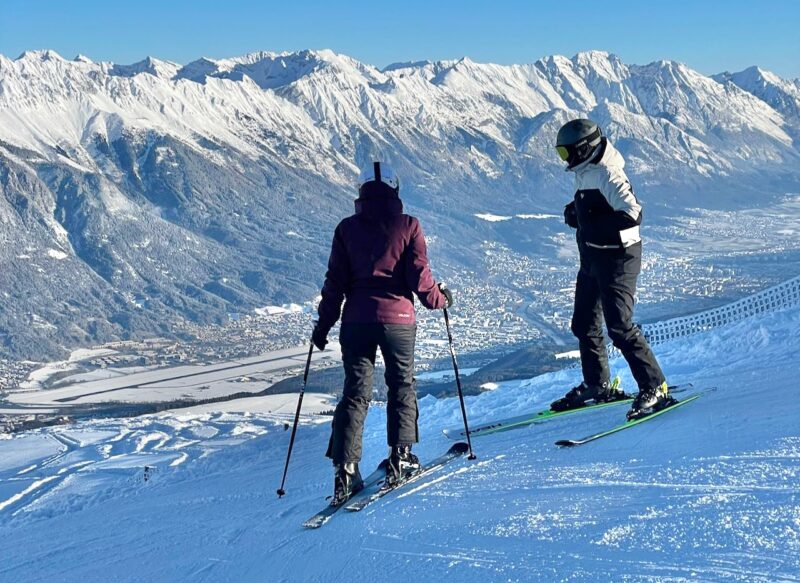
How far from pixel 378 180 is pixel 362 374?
1.35 metres

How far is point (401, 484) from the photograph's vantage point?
229 inches

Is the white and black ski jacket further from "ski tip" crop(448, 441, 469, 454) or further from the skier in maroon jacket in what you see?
"ski tip" crop(448, 441, 469, 454)

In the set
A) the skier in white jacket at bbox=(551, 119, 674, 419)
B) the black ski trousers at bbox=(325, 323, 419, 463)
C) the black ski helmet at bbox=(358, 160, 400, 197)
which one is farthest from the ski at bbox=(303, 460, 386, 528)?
the skier in white jacket at bbox=(551, 119, 674, 419)

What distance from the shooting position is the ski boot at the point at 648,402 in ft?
22.0

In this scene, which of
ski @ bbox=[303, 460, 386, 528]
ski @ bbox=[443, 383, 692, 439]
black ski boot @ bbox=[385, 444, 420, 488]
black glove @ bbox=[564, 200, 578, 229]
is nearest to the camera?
ski @ bbox=[303, 460, 386, 528]

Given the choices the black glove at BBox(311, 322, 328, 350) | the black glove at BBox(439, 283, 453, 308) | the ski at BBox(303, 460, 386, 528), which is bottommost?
the ski at BBox(303, 460, 386, 528)

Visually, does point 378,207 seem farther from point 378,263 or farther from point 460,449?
point 460,449

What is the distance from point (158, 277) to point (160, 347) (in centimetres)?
5733

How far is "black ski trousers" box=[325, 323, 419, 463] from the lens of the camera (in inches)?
223

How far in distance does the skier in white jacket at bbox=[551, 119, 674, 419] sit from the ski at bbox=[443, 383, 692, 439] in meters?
0.70

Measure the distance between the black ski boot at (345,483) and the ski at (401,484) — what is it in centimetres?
6

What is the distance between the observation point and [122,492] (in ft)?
30.0

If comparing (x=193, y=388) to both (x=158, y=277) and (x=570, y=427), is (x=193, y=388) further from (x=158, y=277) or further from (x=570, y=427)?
(x=158, y=277)

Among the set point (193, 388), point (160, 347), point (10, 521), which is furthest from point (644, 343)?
point (160, 347)
